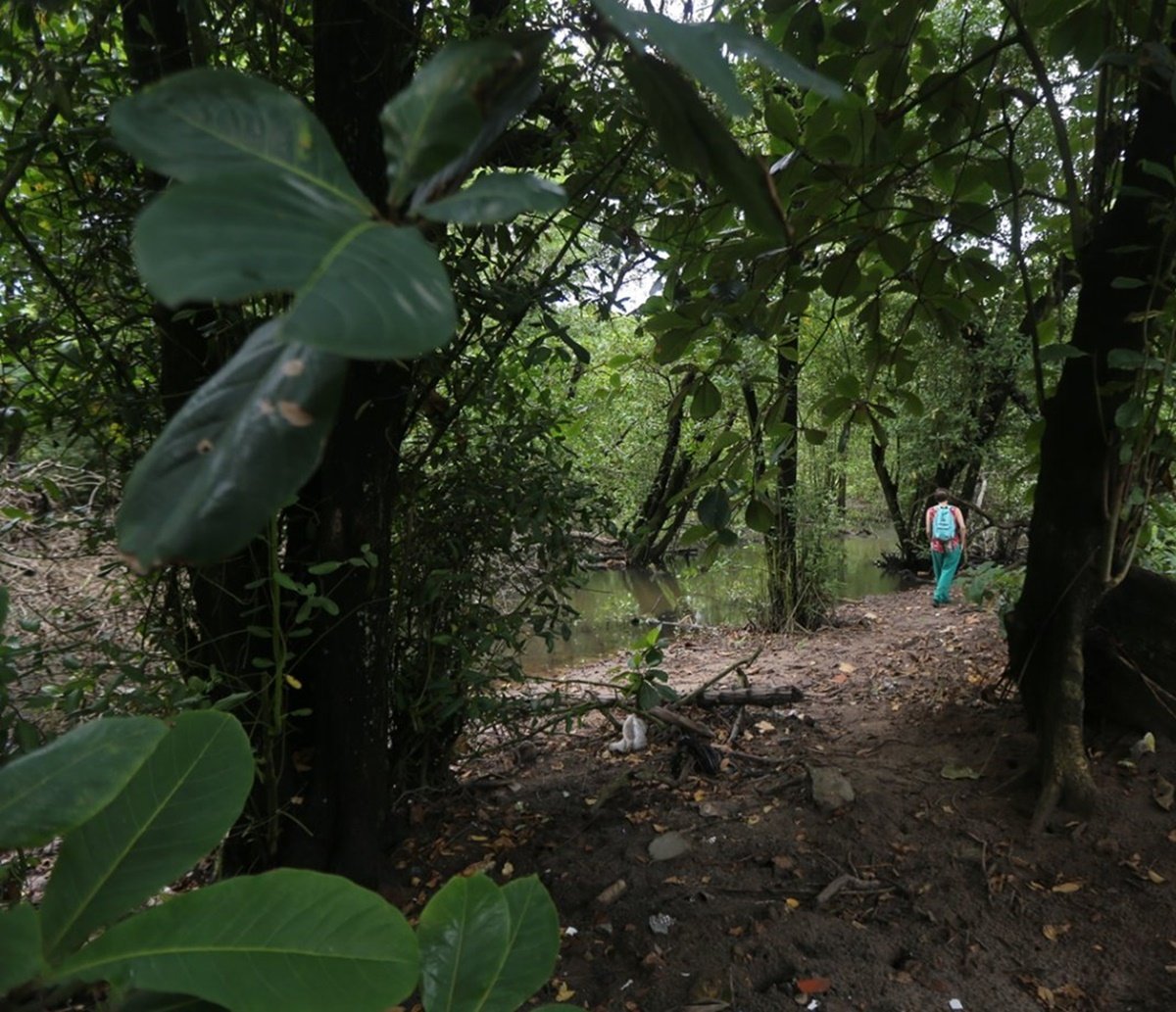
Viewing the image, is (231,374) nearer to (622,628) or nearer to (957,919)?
(957,919)

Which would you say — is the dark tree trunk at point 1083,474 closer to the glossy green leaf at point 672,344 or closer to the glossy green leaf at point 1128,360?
the glossy green leaf at point 1128,360

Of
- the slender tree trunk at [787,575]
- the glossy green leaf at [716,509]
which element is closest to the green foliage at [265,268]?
the glossy green leaf at [716,509]

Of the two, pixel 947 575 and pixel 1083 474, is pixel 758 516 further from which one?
pixel 947 575

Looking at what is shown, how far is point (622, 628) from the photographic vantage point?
25.5 ft

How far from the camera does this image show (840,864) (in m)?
2.38

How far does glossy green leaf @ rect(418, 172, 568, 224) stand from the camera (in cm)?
35

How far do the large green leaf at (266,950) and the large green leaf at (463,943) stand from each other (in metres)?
0.06

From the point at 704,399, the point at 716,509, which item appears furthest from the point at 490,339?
the point at 716,509

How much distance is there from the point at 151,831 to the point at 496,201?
349 millimetres

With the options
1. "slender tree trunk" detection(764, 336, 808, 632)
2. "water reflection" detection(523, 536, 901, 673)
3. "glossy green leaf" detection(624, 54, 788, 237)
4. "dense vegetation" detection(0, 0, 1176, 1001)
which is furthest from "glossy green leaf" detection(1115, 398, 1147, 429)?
"slender tree trunk" detection(764, 336, 808, 632)

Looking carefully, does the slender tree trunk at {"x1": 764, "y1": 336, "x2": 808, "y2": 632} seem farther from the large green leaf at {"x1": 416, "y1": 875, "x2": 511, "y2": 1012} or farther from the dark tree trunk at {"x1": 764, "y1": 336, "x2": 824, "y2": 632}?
the large green leaf at {"x1": 416, "y1": 875, "x2": 511, "y2": 1012}

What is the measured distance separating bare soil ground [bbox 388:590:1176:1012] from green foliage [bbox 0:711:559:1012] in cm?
173

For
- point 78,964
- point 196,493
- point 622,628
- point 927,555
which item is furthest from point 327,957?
point 927,555

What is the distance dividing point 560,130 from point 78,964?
2553mm
